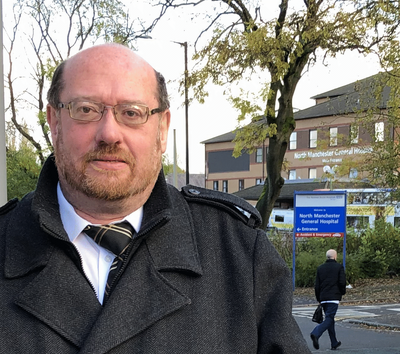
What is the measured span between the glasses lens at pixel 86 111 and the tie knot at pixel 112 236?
0.34 meters

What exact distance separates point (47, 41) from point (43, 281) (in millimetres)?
19305

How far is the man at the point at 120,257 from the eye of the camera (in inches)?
69.3

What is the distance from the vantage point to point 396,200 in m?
22.7

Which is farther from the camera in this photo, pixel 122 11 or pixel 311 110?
pixel 311 110

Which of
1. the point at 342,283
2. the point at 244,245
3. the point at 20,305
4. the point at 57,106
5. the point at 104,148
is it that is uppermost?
the point at 57,106

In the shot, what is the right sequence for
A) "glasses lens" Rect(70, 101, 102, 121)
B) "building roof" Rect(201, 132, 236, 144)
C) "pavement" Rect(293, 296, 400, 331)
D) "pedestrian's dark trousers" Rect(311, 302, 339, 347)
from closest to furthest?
"glasses lens" Rect(70, 101, 102, 121)
"pedestrian's dark trousers" Rect(311, 302, 339, 347)
"pavement" Rect(293, 296, 400, 331)
"building roof" Rect(201, 132, 236, 144)

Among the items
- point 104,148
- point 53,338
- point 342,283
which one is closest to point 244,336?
point 53,338

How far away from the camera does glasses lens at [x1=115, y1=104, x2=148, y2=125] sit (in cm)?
184

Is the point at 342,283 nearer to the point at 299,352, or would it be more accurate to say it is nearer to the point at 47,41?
the point at 299,352

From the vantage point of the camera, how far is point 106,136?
1.79 metres

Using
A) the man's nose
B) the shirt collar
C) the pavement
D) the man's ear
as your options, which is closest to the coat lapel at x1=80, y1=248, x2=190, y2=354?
the shirt collar

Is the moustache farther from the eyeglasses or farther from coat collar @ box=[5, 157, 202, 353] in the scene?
coat collar @ box=[5, 157, 202, 353]

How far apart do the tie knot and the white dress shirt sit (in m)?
0.02

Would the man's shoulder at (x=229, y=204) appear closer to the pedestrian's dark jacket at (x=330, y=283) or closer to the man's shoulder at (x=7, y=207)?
the man's shoulder at (x=7, y=207)
